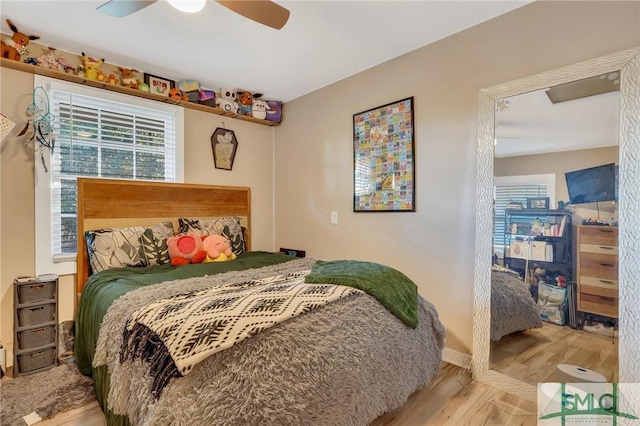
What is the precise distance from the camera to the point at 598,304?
1.70 meters

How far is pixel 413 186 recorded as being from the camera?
98.9 inches

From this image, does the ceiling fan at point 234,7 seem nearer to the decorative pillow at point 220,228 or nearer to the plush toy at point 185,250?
the plush toy at point 185,250

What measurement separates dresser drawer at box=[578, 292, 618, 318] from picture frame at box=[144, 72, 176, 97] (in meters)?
3.49

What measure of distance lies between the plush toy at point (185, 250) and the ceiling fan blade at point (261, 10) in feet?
5.81

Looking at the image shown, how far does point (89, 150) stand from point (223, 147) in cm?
118

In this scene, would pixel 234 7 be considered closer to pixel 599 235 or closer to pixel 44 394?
pixel 599 235

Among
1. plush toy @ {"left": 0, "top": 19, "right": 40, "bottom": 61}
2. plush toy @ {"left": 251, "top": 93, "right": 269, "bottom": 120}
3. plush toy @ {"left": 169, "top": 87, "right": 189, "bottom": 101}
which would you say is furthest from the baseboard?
plush toy @ {"left": 0, "top": 19, "right": 40, "bottom": 61}

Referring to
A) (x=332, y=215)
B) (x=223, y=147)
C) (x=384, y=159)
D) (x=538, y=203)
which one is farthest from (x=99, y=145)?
(x=538, y=203)

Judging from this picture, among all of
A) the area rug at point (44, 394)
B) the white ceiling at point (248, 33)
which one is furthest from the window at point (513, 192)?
the area rug at point (44, 394)

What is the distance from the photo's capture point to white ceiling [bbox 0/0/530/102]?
198 centimetres

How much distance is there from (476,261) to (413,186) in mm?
735

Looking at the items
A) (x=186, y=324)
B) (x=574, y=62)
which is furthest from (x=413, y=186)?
(x=186, y=324)

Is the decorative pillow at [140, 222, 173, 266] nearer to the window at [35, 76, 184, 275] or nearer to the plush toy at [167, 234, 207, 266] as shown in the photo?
the plush toy at [167, 234, 207, 266]

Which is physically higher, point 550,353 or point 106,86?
point 106,86
